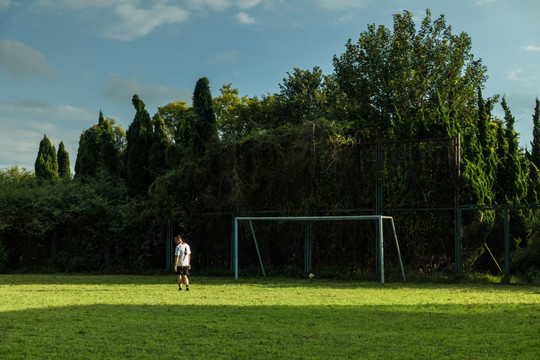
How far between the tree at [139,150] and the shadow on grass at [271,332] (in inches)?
624

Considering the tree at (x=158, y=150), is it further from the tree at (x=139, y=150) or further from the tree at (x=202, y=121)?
the tree at (x=202, y=121)

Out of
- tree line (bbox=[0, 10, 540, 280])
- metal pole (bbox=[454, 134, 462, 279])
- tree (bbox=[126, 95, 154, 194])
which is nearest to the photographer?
metal pole (bbox=[454, 134, 462, 279])

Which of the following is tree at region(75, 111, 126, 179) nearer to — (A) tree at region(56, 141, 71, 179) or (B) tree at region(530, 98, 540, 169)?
(A) tree at region(56, 141, 71, 179)

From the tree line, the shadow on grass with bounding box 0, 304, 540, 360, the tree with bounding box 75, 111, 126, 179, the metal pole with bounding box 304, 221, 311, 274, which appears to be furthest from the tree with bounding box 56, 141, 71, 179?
the shadow on grass with bounding box 0, 304, 540, 360

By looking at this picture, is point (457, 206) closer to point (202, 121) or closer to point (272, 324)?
point (202, 121)

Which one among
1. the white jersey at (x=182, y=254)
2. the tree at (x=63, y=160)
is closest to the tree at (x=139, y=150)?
the white jersey at (x=182, y=254)

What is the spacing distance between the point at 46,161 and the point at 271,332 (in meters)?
37.8

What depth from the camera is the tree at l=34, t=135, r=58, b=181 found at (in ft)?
138

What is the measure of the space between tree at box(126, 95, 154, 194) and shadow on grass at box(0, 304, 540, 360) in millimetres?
15849

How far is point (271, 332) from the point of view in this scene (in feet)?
28.9

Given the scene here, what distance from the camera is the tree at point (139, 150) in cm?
2756

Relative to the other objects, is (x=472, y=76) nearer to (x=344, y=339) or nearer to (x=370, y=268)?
(x=370, y=268)

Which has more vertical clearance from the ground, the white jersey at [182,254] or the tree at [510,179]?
the tree at [510,179]

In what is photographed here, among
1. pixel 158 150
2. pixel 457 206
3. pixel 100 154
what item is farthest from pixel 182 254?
pixel 100 154
